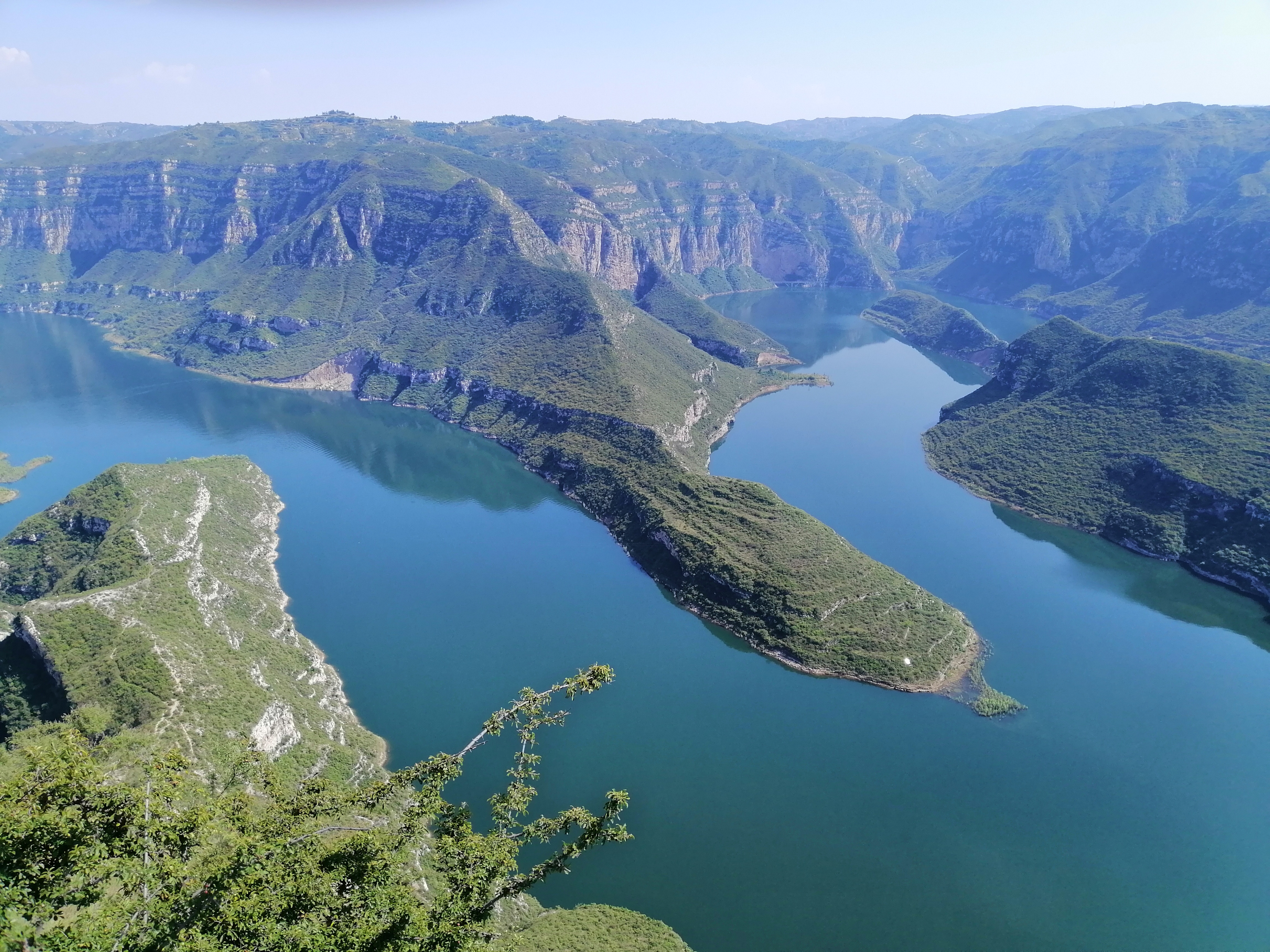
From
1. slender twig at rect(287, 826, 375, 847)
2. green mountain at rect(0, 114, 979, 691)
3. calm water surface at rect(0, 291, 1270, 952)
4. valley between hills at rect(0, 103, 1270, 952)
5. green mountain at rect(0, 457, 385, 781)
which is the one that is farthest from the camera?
green mountain at rect(0, 114, 979, 691)

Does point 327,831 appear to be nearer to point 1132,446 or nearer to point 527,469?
point 527,469

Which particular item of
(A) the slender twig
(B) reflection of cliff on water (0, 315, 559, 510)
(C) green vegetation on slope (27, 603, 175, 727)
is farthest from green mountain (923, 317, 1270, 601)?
(C) green vegetation on slope (27, 603, 175, 727)

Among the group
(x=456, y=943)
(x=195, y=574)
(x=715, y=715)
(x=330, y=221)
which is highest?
(x=330, y=221)

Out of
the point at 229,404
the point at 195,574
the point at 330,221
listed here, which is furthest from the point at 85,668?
the point at 330,221

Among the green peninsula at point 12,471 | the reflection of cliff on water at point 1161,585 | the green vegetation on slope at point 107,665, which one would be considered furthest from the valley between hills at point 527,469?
the reflection of cliff on water at point 1161,585

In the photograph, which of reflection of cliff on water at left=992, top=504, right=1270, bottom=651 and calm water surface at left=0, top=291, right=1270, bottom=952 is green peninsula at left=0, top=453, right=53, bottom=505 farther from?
reflection of cliff on water at left=992, top=504, right=1270, bottom=651

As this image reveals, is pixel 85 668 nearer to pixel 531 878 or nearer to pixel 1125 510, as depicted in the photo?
pixel 531 878

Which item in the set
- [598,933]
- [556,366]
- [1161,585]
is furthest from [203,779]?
[556,366]
